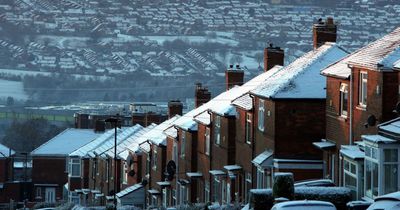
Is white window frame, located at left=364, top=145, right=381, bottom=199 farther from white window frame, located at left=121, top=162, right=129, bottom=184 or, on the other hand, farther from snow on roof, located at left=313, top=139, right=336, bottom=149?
white window frame, located at left=121, top=162, right=129, bottom=184

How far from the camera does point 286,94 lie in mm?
36531

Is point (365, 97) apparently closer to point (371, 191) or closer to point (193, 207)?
point (371, 191)

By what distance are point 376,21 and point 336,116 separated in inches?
6573

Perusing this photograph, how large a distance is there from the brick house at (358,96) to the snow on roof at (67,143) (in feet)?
152

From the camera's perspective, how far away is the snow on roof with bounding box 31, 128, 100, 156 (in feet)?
265

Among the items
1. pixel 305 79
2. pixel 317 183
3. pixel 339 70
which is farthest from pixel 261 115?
pixel 317 183

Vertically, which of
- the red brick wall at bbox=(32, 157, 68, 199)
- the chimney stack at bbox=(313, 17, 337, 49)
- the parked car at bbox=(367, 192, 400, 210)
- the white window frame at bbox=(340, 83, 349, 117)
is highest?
the chimney stack at bbox=(313, 17, 337, 49)

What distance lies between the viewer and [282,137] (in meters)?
36.6

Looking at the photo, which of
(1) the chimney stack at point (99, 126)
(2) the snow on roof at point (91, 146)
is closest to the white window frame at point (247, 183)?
(2) the snow on roof at point (91, 146)

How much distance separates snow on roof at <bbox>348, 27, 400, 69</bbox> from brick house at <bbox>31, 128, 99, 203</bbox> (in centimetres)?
4893

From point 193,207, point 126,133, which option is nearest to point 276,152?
point 193,207

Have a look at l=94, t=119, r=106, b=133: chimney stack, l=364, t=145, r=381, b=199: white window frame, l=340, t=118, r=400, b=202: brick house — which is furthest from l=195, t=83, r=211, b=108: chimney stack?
l=364, t=145, r=381, b=199: white window frame

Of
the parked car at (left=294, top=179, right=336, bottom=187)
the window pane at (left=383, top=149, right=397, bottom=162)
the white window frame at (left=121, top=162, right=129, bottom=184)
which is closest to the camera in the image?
the window pane at (left=383, top=149, right=397, bottom=162)

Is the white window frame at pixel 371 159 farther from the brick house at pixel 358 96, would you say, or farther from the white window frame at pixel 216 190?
the white window frame at pixel 216 190
